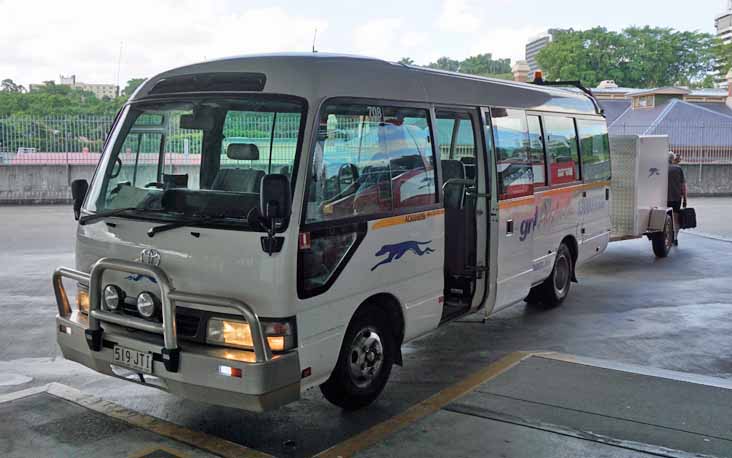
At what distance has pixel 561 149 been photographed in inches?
353

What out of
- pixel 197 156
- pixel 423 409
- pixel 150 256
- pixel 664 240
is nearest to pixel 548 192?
pixel 423 409

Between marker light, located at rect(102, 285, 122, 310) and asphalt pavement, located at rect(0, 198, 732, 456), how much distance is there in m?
0.96

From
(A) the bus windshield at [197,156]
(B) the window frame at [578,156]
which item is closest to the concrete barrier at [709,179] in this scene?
(B) the window frame at [578,156]

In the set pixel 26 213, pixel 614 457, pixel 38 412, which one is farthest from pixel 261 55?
pixel 26 213

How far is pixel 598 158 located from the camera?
10.2 metres

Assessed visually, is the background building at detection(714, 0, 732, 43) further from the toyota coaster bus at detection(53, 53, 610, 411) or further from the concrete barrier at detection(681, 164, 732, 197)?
the toyota coaster bus at detection(53, 53, 610, 411)

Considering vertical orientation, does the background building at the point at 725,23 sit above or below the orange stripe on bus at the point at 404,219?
above

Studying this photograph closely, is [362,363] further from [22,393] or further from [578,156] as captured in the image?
[578,156]

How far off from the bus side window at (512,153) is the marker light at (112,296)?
372 centimetres

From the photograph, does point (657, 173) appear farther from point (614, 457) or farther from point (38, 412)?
point (38, 412)

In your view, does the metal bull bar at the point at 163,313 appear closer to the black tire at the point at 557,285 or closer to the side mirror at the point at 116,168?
the side mirror at the point at 116,168

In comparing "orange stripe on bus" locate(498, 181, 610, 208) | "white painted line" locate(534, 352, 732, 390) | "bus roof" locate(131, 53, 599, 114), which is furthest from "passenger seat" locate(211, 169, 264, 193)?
"white painted line" locate(534, 352, 732, 390)

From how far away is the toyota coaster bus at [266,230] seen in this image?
4.66 meters

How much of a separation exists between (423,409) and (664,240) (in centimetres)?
891
